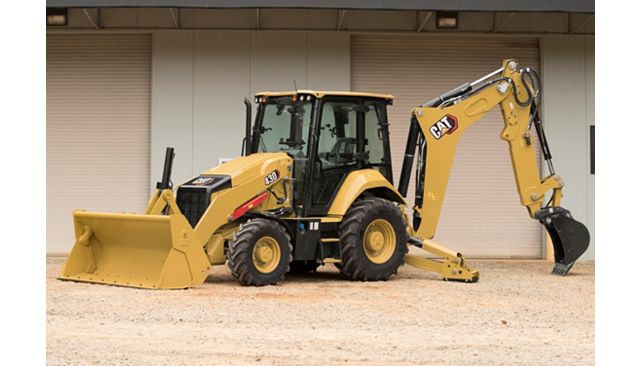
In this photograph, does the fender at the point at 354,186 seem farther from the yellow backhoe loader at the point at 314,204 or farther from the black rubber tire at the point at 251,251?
the black rubber tire at the point at 251,251

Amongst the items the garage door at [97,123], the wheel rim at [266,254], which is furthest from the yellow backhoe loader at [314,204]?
the garage door at [97,123]

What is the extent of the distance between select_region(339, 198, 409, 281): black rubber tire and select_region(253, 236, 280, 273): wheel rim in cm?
115

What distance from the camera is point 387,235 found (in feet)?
48.1

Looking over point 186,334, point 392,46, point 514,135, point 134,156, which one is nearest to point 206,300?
point 186,334

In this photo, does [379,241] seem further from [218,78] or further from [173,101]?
[173,101]

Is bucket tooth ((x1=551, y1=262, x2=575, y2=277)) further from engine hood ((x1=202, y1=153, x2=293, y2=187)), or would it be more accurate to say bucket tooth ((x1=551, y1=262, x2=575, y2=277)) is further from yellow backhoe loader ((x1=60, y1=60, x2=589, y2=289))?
engine hood ((x1=202, y1=153, x2=293, y2=187))

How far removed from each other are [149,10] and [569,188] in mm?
8858

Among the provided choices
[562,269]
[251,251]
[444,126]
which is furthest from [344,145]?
[562,269]

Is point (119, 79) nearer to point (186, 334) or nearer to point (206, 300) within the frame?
point (206, 300)

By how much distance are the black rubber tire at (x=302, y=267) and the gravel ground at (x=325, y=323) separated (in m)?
0.45

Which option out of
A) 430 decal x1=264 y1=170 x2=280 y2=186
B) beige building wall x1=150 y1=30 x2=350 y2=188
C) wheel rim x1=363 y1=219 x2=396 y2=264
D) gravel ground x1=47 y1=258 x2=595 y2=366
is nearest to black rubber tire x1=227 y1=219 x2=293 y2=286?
gravel ground x1=47 y1=258 x2=595 y2=366

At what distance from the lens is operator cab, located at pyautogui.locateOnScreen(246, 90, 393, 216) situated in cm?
1434

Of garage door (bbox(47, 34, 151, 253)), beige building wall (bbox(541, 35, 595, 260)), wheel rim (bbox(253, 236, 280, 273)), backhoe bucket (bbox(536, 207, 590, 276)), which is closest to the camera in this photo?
wheel rim (bbox(253, 236, 280, 273))

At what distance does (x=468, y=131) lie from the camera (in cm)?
1988
